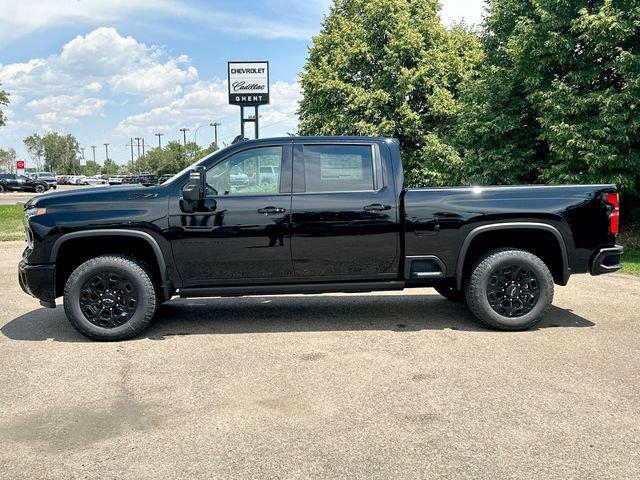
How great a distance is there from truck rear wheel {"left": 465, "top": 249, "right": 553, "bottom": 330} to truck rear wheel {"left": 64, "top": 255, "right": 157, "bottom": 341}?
3.25 metres

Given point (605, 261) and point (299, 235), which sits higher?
point (299, 235)

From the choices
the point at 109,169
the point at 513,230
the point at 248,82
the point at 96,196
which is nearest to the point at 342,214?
Result: the point at 513,230

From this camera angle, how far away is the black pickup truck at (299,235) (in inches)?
211

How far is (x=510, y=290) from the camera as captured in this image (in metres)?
5.65

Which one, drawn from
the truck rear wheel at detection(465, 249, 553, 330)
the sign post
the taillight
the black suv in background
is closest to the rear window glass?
the truck rear wheel at detection(465, 249, 553, 330)

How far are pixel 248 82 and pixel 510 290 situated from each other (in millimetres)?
25523

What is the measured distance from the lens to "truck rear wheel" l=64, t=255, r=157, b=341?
17.6ft

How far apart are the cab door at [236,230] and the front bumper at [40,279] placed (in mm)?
1208

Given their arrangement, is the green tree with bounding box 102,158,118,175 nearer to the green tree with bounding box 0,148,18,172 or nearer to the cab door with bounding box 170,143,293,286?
the green tree with bounding box 0,148,18,172

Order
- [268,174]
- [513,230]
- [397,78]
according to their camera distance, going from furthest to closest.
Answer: [397,78]
[513,230]
[268,174]

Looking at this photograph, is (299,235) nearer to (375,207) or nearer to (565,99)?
(375,207)

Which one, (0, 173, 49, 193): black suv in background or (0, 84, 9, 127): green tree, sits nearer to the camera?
(0, 84, 9, 127): green tree

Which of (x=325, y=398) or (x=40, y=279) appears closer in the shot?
(x=325, y=398)

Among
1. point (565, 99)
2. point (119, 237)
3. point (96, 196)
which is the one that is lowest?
point (119, 237)
